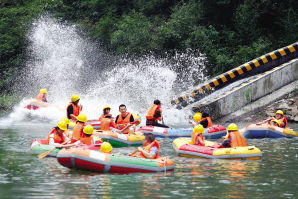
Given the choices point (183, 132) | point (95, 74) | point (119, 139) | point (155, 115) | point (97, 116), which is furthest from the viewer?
point (95, 74)

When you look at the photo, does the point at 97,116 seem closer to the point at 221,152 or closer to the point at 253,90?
the point at 253,90

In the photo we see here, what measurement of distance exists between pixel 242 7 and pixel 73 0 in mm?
16082

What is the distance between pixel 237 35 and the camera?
3180cm

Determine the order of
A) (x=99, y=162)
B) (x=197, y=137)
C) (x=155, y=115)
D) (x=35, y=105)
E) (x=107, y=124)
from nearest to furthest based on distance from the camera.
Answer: (x=99, y=162) → (x=197, y=137) → (x=107, y=124) → (x=155, y=115) → (x=35, y=105)

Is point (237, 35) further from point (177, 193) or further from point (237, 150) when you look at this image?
point (177, 193)

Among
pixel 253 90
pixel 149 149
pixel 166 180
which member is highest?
pixel 253 90

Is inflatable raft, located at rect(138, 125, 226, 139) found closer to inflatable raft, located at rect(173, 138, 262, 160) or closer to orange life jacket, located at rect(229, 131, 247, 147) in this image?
inflatable raft, located at rect(173, 138, 262, 160)

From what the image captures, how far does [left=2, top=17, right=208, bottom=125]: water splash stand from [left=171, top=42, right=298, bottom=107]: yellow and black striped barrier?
1.68m

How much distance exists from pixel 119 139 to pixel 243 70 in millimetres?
11700

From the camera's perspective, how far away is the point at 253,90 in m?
24.9

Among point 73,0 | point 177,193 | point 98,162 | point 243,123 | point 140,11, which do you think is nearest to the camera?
point 177,193

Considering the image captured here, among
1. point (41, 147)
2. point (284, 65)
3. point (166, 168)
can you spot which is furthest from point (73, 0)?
point (166, 168)

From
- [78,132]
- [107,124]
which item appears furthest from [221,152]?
[107,124]

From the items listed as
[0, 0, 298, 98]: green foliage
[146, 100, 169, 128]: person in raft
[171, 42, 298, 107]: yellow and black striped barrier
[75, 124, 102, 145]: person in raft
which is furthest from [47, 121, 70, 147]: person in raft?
[0, 0, 298, 98]: green foliage
